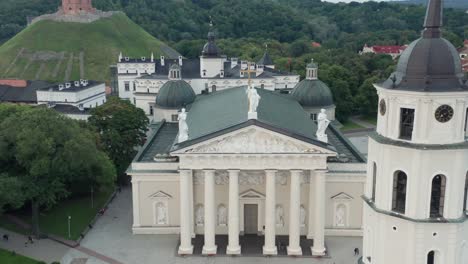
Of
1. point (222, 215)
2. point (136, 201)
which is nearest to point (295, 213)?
point (222, 215)

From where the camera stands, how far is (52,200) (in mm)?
44125

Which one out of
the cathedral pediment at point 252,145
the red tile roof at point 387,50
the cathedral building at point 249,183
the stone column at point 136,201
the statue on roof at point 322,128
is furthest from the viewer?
the red tile roof at point 387,50

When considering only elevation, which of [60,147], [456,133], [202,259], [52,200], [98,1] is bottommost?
[202,259]

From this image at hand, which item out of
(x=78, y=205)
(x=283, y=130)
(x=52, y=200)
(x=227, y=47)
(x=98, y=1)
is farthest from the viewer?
(x=98, y=1)

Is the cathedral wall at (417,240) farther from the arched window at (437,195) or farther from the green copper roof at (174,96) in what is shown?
the green copper roof at (174,96)

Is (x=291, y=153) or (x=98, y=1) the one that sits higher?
(x=98, y=1)

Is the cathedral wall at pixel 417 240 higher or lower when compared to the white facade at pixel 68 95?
higher

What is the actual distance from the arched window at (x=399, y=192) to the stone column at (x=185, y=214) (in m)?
22.6

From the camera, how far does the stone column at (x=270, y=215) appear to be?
41656 millimetres

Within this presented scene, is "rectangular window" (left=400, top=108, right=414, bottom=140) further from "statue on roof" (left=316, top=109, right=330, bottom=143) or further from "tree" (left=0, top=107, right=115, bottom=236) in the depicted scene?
"tree" (left=0, top=107, right=115, bottom=236)

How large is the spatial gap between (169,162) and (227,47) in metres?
113

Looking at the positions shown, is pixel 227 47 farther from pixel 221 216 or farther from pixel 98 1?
pixel 221 216

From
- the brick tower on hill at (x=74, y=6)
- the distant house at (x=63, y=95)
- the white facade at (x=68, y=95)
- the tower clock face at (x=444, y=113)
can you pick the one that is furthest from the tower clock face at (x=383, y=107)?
the brick tower on hill at (x=74, y=6)

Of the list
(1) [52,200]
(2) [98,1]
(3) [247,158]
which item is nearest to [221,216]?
(3) [247,158]
